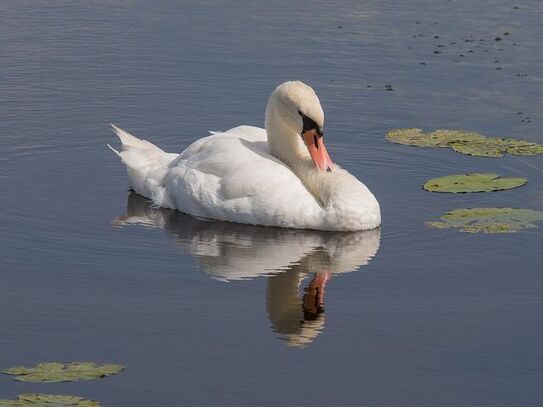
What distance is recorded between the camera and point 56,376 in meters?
10.2

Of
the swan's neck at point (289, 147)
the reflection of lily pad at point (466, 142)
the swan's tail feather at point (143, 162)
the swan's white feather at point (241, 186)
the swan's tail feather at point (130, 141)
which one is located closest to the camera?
Answer: the swan's white feather at point (241, 186)

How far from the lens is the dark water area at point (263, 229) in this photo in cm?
1056

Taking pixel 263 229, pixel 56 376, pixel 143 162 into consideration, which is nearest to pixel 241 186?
pixel 263 229

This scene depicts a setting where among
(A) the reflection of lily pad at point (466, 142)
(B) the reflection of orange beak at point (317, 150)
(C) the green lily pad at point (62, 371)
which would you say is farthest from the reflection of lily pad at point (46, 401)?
(A) the reflection of lily pad at point (466, 142)

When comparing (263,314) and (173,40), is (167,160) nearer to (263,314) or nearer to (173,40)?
(263,314)

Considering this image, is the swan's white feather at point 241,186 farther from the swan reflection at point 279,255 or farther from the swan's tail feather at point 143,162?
the swan reflection at point 279,255

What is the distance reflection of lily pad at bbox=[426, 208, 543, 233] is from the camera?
13.7 meters

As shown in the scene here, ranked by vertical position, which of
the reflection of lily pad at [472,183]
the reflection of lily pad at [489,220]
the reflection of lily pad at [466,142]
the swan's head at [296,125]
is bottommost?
the reflection of lily pad at [489,220]

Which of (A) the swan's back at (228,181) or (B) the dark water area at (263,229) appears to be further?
(A) the swan's back at (228,181)

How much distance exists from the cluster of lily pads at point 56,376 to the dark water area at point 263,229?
125 mm

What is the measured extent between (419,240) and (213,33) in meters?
7.81

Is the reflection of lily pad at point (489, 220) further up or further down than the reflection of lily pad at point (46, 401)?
further up

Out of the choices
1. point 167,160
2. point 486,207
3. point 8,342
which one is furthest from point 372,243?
point 8,342

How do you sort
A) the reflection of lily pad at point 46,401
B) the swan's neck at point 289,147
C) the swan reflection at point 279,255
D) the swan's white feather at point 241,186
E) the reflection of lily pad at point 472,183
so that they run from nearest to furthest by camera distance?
the reflection of lily pad at point 46,401
the swan reflection at point 279,255
the swan's white feather at point 241,186
the swan's neck at point 289,147
the reflection of lily pad at point 472,183
